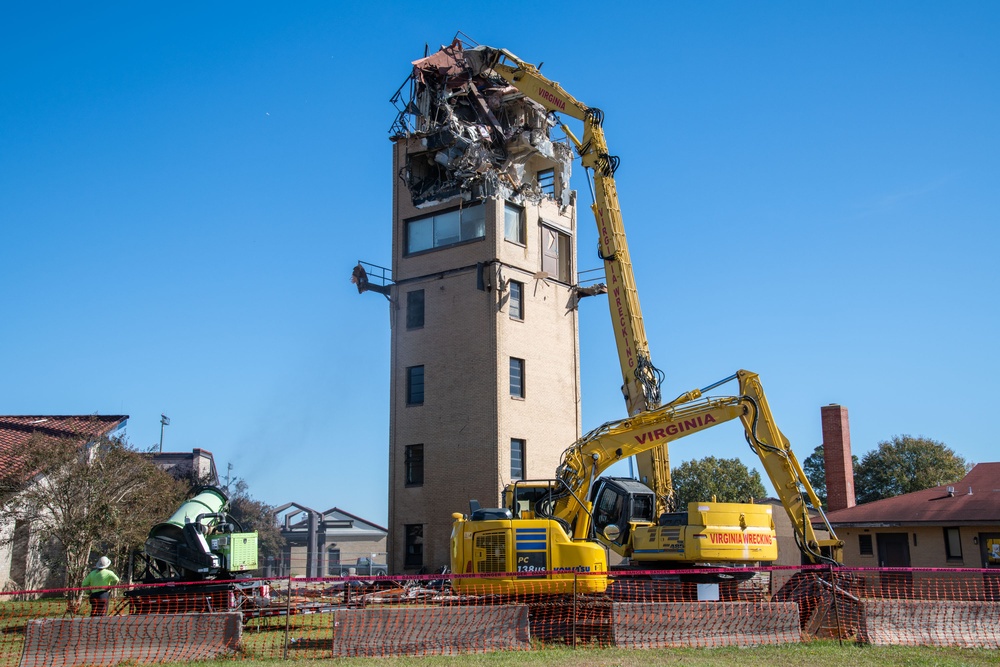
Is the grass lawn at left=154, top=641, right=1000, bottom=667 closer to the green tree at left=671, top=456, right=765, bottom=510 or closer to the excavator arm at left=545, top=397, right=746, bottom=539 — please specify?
the excavator arm at left=545, top=397, right=746, bottom=539

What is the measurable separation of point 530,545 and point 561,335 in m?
Result: 20.7

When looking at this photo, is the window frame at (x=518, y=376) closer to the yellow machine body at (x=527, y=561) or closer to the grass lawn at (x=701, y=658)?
the yellow machine body at (x=527, y=561)

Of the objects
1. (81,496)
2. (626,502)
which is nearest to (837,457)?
(626,502)

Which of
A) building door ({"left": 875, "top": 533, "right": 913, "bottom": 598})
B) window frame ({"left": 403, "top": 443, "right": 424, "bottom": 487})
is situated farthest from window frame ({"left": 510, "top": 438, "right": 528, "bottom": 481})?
building door ({"left": 875, "top": 533, "right": 913, "bottom": 598})

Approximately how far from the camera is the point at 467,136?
35.8 metres

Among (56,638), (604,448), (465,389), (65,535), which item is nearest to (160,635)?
(56,638)

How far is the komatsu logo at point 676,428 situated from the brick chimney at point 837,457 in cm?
1592

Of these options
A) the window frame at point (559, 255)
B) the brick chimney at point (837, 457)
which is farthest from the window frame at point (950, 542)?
the window frame at point (559, 255)

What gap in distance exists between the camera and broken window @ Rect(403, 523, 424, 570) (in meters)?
A: 34.8

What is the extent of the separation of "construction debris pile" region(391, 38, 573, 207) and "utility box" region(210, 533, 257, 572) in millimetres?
19640

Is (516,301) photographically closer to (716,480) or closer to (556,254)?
(556,254)

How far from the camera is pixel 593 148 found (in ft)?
87.8

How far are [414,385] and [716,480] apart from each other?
148 feet

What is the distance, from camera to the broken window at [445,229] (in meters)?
35.9
